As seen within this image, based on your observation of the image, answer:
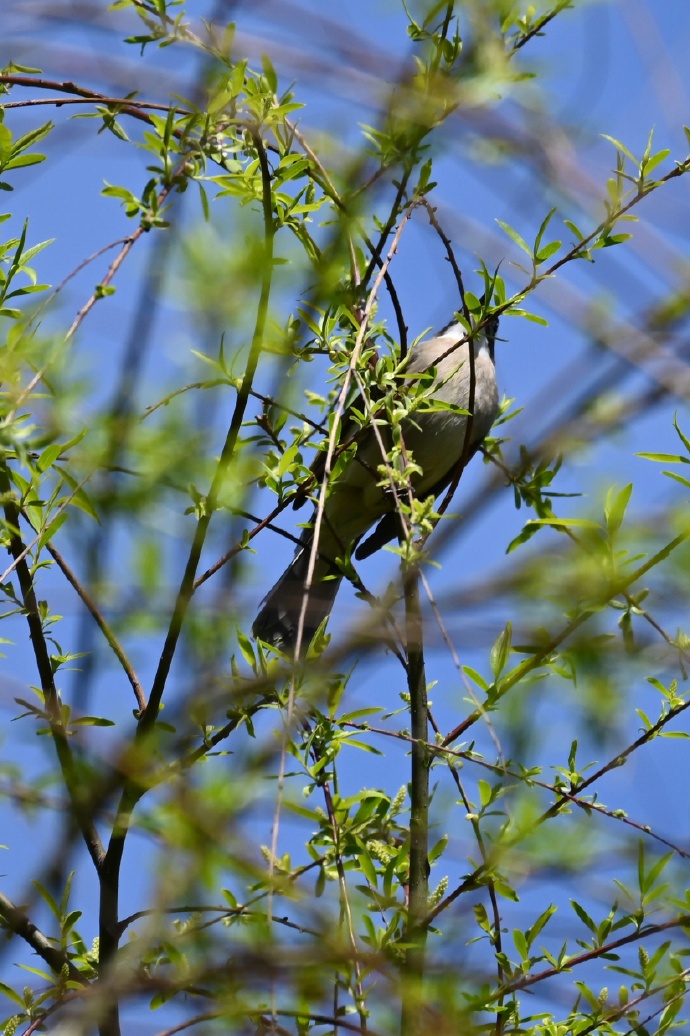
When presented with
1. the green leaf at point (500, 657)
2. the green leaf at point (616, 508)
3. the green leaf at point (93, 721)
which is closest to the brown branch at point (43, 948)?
the green leaf at point (93, 721)

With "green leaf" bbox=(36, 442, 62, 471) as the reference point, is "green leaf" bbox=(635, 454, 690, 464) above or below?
below

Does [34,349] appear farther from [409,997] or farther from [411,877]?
[411,877]

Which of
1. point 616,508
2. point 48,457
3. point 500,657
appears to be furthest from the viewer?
point 500,657

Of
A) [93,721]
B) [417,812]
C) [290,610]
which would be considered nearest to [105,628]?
[93,721]

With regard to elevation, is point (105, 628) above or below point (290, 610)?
below

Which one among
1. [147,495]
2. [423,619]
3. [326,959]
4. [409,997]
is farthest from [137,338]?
[409,997]

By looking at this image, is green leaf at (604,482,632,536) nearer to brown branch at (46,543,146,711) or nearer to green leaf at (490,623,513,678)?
green leaf at (490,623,513,678)

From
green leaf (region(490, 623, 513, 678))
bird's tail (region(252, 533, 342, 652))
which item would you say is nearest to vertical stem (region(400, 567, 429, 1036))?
green leaf (region(490, 623, 513, 678))

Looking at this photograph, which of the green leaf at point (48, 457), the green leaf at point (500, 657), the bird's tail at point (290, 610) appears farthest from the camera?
the bird's tail at point (290, 610)

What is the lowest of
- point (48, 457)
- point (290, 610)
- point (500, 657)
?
point (500, 657)

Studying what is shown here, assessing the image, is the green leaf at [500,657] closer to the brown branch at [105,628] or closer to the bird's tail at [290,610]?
the brown branch at [105,628]

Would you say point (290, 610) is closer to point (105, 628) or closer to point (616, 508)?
point (105, 628)

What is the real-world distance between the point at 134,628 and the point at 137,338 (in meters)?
0.71

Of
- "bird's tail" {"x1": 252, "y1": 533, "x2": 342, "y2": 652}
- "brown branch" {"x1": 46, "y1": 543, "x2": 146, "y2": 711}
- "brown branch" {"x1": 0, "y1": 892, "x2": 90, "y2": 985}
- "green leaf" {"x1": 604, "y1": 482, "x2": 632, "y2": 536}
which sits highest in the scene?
"bird's tail" {"x1": 252, "y1": 533, "x2": 342, "y2": 652}
